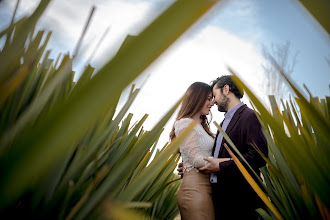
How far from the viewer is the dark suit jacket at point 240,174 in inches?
55.6

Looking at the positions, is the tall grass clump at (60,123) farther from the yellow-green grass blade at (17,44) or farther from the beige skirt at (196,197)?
the beige skirt at (196,197)

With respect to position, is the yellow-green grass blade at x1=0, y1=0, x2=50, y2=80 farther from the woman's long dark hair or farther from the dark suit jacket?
the woman's long dark hair

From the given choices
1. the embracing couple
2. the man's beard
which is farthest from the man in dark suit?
the man's beard

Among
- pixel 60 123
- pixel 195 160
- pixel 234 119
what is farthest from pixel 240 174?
pixel 60 123

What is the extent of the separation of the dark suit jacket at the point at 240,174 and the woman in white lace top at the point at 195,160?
0.10 metres

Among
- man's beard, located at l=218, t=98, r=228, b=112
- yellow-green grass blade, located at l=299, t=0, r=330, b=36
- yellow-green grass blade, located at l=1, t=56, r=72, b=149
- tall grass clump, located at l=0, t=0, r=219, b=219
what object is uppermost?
yellow-green grass blade, located at l=1, t=56, r=72, b=149

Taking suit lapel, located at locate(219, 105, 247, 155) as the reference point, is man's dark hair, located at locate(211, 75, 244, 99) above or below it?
above

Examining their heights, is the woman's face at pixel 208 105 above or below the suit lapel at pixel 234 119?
above

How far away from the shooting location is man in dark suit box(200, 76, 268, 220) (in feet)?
4.67

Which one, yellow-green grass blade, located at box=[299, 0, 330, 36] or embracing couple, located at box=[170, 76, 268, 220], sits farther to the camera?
embracing couple, located at box=[170, 76, 268, 220]

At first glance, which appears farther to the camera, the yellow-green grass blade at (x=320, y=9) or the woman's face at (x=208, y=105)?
the woman's face at (x=208, y=105)

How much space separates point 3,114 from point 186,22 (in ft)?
1.08

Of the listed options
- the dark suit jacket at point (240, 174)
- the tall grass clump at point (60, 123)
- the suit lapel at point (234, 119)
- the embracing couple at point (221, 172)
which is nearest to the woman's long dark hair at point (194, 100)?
the embracing couple at point (221, 172)

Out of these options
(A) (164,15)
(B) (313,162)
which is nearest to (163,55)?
(A) (164,15)
